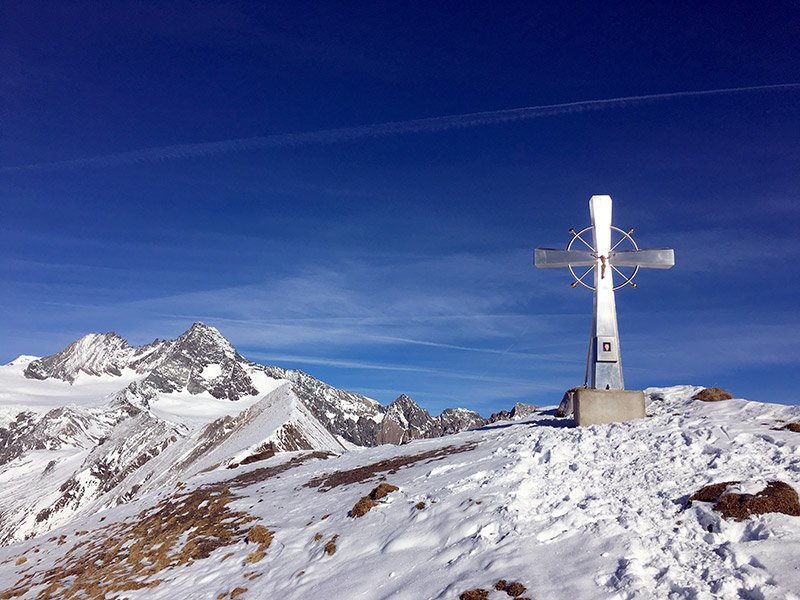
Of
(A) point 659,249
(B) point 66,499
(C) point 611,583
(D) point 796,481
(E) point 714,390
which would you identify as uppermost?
(A) point 659,249

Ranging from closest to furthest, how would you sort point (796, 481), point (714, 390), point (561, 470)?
point (796, 481) < point (561, 470) < point (714, 390)

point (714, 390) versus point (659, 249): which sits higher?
point (659, 249)

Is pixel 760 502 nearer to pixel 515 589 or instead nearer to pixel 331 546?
pixel 515 589

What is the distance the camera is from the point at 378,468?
981 inches

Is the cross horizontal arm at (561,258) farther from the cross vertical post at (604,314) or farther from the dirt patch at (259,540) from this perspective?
the dirt patch at (259,540)

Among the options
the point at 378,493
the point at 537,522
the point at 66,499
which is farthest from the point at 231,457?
the point at 66,499

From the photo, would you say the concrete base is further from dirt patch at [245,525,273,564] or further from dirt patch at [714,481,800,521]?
dirt patch at [245,525,273,564]

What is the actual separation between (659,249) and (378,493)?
16292 mm

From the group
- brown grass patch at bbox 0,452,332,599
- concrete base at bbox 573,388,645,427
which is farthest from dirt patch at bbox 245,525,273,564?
concrete base at bbox 573,388,645,427

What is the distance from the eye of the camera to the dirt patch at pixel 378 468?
931 inches

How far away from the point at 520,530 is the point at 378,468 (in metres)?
11.9

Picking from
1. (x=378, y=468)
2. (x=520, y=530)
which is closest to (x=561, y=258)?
(x=378, y=468)

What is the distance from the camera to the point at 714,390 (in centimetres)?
2475

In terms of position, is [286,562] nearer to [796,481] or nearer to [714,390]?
[796,481]
